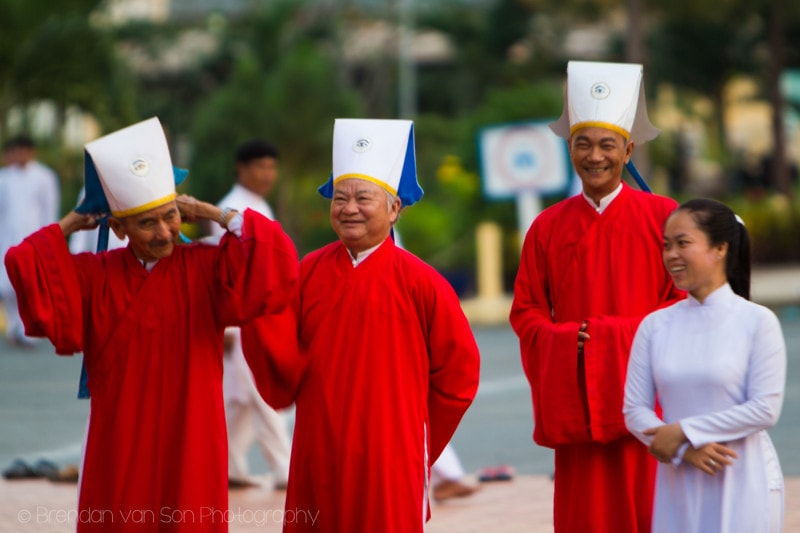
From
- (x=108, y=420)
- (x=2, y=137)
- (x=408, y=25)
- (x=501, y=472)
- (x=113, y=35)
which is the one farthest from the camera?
(x=408, y=25)

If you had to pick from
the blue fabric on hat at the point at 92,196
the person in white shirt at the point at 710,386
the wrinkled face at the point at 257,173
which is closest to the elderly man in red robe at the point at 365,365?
the blue fabric on hat at the point at 92,196

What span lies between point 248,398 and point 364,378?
384cm

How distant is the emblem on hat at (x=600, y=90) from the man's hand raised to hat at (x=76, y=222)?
2013 millimetres

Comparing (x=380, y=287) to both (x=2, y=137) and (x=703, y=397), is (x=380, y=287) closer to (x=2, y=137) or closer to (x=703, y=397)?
(x=703, y=397)

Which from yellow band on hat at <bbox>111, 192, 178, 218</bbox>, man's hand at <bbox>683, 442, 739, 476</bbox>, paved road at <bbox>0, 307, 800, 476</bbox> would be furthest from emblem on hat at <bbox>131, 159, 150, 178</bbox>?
paved road at <bbox>0, 307, 800, 476</bbox>

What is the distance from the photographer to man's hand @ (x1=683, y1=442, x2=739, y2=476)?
16.3 ft

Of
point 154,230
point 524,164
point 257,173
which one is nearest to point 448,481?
point 257,173

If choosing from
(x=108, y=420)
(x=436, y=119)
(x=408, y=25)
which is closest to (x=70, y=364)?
(x=108, y=420)

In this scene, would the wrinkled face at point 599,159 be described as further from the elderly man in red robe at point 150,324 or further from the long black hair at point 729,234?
the elderly man in red robe at point 150,324

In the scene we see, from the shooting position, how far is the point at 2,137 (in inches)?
941

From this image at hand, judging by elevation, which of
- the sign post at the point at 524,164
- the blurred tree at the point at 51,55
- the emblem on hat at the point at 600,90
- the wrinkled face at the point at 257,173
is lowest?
the wrinkled face at the point at 257,173

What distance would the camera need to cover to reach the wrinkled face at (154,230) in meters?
5.54

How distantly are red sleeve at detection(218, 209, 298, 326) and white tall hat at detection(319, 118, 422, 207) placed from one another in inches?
15.5

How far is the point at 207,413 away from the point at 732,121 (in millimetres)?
45240
